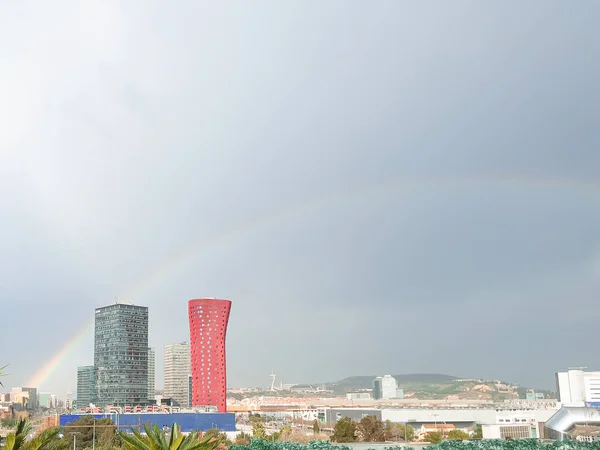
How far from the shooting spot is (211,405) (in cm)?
8831

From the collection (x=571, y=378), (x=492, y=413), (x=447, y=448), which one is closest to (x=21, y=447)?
(x=447, y=448)

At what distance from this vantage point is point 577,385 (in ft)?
329

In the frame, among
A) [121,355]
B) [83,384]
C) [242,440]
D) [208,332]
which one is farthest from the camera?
[83,384]

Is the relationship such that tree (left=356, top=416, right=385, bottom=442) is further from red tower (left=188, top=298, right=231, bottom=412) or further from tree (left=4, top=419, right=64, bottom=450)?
tree (left=4, top=419, right=64, bottom=450)

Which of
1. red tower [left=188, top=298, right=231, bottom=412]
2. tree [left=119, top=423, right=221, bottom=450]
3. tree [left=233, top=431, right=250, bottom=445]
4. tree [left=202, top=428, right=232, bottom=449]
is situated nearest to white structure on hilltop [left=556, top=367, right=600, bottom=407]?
red tower [left=188, top=298, right=231, bottom=412]

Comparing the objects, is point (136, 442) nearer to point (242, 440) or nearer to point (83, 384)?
point (242, 440)

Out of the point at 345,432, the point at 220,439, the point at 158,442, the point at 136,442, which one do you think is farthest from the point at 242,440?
the point at 158,442

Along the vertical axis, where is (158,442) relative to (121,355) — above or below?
below

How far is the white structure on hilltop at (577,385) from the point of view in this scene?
98294 mm

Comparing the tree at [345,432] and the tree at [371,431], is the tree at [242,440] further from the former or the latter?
the tree at [371,431]

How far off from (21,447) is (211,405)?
7633 centimetres

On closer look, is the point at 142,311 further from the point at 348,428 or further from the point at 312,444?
the point at 312,444

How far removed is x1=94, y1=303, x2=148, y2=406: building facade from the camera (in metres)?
150

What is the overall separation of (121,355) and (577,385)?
107m
